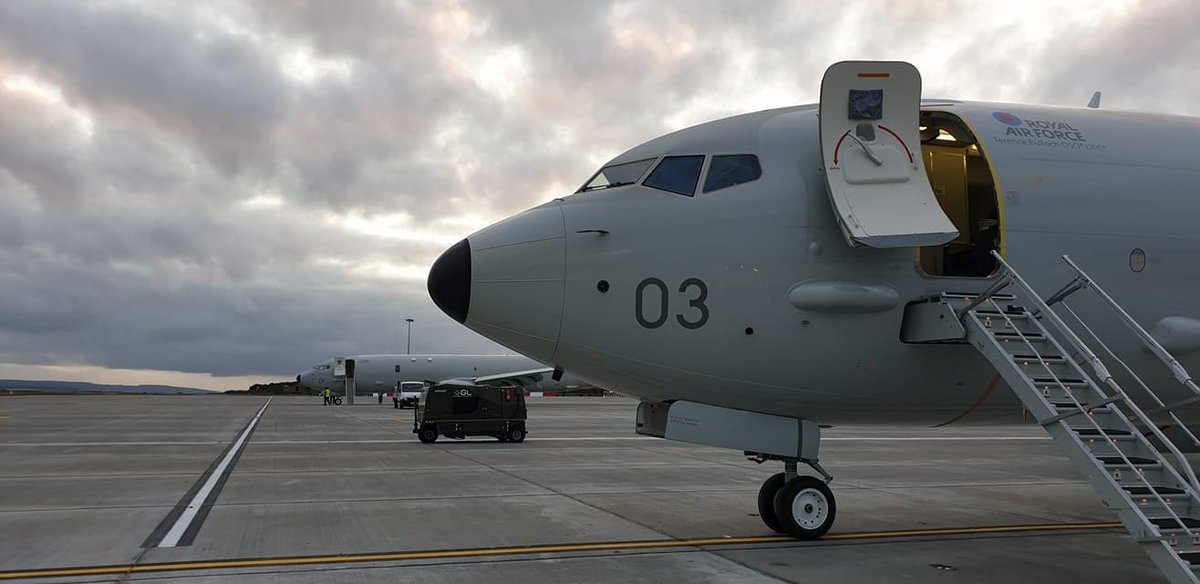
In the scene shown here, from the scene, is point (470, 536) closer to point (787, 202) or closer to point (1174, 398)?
point (787, 202)

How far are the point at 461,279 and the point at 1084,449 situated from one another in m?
5.39

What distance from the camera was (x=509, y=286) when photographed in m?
7.64

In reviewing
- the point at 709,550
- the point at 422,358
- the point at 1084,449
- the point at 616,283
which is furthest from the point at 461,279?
the point at 422,358

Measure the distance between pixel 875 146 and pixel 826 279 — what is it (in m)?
1.41

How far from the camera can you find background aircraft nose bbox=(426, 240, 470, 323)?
7.70 meters

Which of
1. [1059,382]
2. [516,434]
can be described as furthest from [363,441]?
[1059,382]

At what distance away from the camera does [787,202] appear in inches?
315

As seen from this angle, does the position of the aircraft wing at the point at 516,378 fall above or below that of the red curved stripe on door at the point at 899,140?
below

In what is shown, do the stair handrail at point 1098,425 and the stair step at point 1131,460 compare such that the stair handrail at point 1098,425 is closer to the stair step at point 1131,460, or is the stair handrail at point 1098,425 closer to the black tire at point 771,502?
the stair step at point 1131,460

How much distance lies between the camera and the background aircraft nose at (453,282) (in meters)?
7.70

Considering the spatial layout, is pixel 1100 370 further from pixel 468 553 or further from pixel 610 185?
pixel 468 553

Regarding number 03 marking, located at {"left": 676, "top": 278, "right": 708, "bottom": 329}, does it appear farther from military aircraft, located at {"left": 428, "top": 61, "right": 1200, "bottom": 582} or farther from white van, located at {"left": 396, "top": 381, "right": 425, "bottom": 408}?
white van, located at {"left": 396, "top": 381, "right": 425, "bottom": 408}

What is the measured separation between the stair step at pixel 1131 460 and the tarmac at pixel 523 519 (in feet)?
5.45

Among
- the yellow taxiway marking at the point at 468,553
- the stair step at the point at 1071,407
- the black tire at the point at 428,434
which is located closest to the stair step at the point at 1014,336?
the stair step at the point at 1071,407
